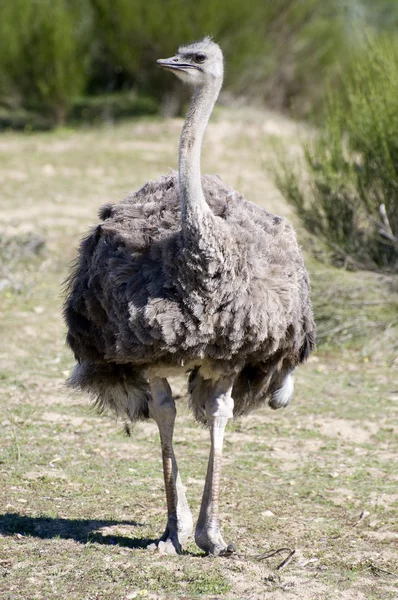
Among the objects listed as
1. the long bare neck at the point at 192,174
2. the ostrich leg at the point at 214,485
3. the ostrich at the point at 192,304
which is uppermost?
the long bare neck at the point at 192,174

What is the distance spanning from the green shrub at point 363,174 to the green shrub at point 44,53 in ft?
31.7

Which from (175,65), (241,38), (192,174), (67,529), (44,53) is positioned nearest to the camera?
(192,174)

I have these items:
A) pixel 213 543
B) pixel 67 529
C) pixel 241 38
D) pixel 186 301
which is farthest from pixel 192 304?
pixel 241 38

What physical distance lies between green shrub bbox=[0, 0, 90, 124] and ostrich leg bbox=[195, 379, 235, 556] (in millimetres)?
14067

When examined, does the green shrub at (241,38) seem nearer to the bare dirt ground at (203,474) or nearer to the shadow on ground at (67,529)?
the bare dirt ground at (203,474)

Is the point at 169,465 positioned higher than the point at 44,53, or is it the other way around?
the point at 44,53

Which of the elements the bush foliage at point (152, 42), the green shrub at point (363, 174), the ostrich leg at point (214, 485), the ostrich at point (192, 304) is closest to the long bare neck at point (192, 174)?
the ostrich at point (192, 304)

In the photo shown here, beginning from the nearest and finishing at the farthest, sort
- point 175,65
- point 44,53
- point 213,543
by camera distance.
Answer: point 175,65 < point 213,543 < point 44,53

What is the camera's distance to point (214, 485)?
174 inches

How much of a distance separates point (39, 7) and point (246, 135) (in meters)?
4.62

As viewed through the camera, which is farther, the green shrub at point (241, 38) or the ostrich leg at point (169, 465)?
the green shrub at point (241, 38)

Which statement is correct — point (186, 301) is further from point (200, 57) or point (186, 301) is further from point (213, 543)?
point (213, 543)

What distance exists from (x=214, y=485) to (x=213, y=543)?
0.26 meters

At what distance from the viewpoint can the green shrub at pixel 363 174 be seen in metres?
8.19
